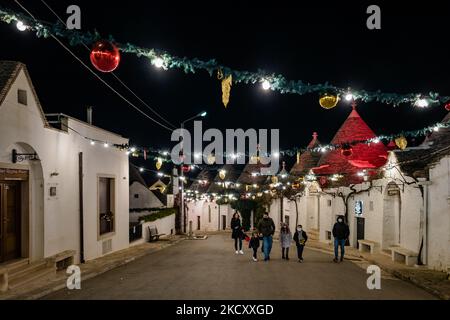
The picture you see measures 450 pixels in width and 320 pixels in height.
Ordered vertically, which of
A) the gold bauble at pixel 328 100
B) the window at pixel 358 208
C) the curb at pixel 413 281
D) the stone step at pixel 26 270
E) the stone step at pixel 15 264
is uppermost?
the gold bauble at pixel 328 100

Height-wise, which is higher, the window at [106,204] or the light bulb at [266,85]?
the light bulb at [266,85]

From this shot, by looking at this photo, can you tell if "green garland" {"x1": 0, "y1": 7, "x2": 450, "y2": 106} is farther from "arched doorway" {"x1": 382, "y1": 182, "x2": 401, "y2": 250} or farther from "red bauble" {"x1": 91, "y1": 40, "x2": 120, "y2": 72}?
"arched doorway" {"x1": 382, "y1": 182, "x2": 401, "y2": 250}

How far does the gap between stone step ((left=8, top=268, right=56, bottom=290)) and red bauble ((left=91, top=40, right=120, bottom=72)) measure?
6.58 metres

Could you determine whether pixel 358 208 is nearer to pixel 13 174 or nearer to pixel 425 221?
pixel 425 221

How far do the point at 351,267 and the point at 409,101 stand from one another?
6679mm

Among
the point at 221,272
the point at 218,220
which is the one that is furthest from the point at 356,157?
the point at 218,220

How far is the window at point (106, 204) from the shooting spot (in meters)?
Result: 17.9

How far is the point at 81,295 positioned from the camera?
9.41 metres

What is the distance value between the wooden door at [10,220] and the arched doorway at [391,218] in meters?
14.4

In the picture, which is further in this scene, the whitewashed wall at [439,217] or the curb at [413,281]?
the whitewashed wall at [439,217]

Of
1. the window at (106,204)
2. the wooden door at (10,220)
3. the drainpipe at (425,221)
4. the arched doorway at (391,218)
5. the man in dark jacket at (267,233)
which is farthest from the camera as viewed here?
the arched doorway at (391,218)

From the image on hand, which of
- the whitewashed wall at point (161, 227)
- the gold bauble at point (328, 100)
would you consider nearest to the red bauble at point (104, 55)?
the gold bauble at point (328, 100)

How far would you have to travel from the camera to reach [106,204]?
61.2ft

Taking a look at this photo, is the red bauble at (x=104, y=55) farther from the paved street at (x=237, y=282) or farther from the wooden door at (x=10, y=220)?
the wooden door at (x=10, y=220)
